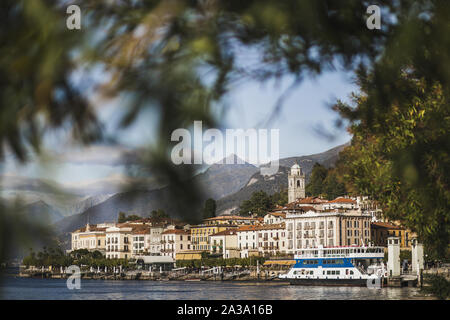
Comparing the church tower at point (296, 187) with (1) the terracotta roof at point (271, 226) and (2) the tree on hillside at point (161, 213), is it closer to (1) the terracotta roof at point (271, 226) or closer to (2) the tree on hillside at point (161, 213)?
(1) the terracotta roof at point (271, 226)

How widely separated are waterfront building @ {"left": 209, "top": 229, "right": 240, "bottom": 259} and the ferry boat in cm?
2686

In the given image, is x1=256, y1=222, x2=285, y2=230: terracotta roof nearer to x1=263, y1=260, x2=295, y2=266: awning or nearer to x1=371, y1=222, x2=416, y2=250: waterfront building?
x1=263, y1=260, x2=295, y2=266: awning

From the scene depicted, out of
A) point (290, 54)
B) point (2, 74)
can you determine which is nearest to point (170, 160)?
point (2, 74)

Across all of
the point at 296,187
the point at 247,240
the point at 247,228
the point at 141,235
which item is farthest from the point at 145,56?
the point at 296,187

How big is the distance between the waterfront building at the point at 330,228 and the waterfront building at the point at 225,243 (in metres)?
9.39

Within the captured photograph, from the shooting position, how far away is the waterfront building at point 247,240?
77.2 metres

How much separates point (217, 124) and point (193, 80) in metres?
0.15

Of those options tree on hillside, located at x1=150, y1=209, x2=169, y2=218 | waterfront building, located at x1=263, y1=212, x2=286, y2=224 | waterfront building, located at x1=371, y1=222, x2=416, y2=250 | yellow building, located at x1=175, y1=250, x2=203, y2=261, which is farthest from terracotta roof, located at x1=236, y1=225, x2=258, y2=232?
tree on hillside, located at x1=150, y1=209, x2=169, y2=218

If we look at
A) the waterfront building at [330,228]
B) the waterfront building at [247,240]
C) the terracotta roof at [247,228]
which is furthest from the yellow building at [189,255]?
the waterfront building at [330,228]

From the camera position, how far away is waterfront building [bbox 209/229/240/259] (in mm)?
79625

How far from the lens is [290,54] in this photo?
7.36 feet

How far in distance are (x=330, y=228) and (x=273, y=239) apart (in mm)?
8061
